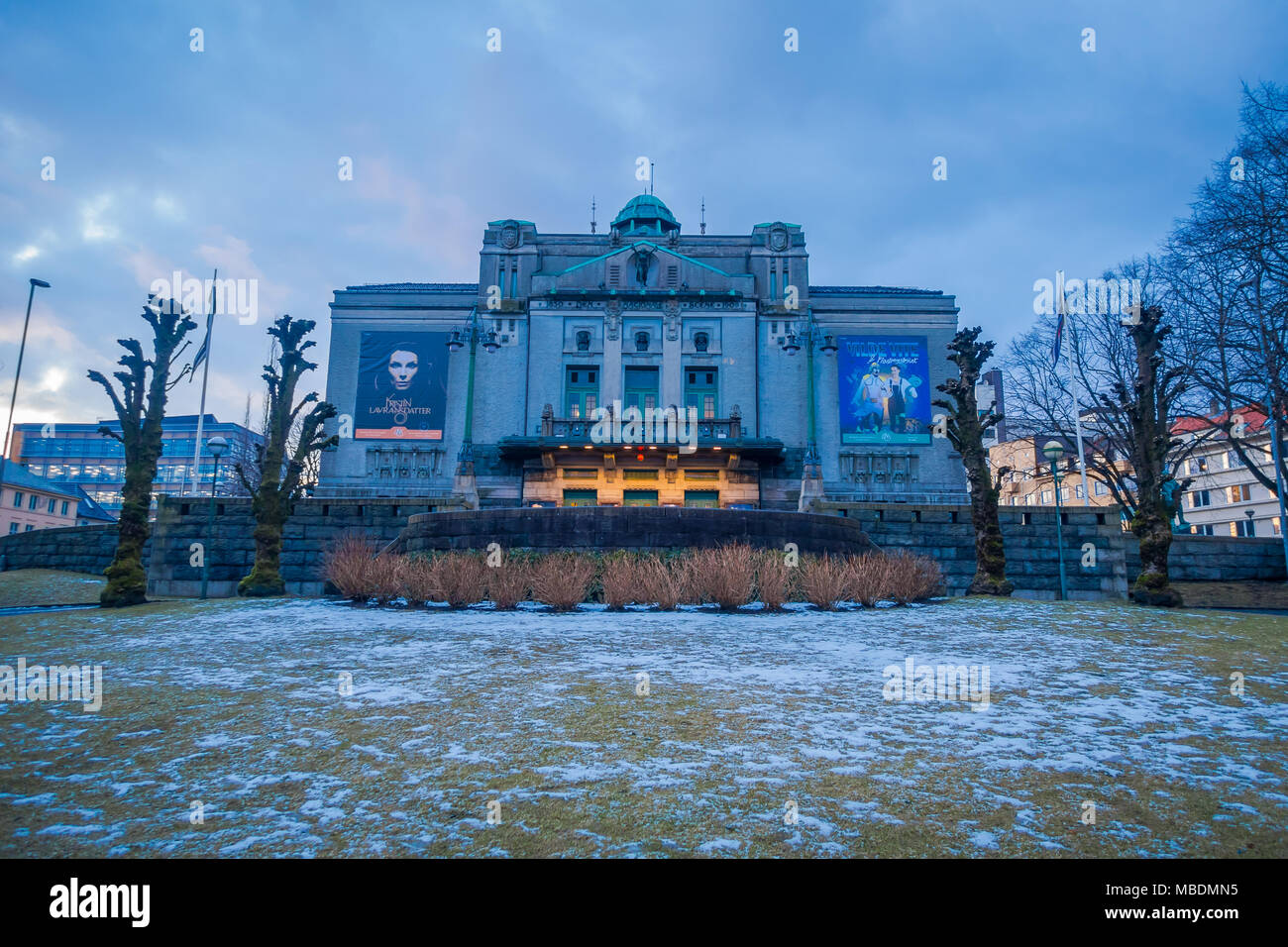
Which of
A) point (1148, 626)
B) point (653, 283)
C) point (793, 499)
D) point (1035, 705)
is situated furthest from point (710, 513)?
point (653, 283)

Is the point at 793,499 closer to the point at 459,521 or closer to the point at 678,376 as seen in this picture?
the point at 678,376

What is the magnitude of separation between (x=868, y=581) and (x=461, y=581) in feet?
24.8

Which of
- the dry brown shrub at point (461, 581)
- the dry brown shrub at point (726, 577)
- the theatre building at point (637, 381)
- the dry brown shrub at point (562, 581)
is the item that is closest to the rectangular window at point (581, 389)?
the theatre building at point (637, 381)

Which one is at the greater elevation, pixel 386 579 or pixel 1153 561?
pixel 1153 561

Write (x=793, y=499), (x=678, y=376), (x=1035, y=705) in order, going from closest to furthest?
(x=1035, y=705) < (x=793, y=499) < (x=678, y=376)

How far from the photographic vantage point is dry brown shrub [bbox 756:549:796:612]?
36.1 ft

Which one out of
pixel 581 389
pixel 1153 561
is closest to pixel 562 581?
pixel 1153 561

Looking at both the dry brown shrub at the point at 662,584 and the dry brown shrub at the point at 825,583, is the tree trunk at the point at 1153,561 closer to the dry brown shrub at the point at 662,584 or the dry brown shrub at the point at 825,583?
the dry brown shrub at the point at 825,583

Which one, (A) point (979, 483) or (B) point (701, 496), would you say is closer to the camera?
(A) point (979, 483)

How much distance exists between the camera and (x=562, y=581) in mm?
11023

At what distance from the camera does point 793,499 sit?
3228 centimetres

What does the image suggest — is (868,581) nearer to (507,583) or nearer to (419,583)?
(507,583)

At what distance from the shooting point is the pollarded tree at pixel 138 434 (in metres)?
12.6
